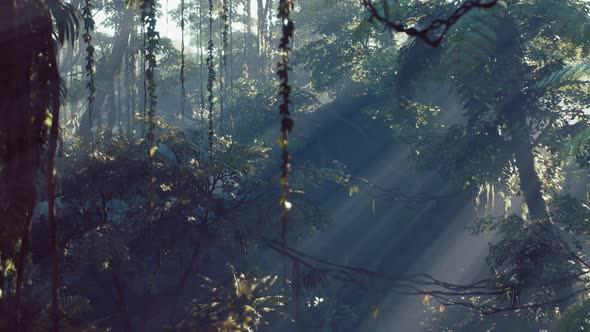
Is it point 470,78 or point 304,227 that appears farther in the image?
point 304,227

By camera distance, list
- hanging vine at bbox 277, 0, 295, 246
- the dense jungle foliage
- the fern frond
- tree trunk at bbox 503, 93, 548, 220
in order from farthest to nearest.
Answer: tree trunk at bbox 503, 93, 548, 220 → the fern frond → the dense jungle foliage → hanging vine at bbox 277, 0, 295, 246

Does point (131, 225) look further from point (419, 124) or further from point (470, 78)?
point (419, 124)

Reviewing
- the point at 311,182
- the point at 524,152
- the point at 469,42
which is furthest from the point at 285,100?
the point at 524,152

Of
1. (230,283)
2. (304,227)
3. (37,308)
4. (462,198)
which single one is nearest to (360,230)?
(462,198)

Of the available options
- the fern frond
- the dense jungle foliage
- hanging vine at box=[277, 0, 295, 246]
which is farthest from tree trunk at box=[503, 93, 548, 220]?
hanging vine at box=[277, 0, 295, 246]

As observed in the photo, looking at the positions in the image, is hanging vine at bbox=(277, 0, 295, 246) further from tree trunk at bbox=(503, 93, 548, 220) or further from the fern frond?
tree trunk at bbox=(503, 93, 548, 220)

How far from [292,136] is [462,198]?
6.27m

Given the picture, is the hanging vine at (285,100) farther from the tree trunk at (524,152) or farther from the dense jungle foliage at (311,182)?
the tree trunk at (524,152)

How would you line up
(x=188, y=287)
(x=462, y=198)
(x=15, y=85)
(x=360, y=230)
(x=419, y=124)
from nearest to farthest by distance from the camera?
(x=15, y=85) < (x=188, y=287) < (x=419, y=124) < (x=462, y=198) < (x=360, y=230)

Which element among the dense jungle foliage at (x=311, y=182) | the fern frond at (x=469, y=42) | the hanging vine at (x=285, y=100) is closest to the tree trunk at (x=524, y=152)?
the dense jungle foliage at (x=311, y=182)

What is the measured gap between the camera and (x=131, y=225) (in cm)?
1070

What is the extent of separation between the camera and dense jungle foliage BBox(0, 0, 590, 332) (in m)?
4.07

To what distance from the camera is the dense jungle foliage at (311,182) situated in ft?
13.4

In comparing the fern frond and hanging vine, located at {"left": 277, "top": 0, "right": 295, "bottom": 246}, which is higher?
the fern frond
